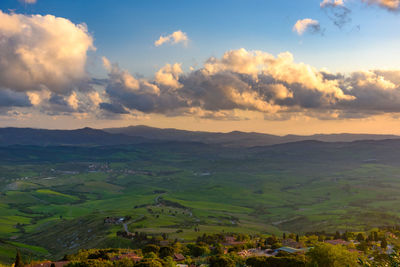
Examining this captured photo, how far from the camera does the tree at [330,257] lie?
93375mm

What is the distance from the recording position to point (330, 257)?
94062mm

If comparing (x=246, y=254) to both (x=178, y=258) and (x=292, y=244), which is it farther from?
(x=292, y=244)

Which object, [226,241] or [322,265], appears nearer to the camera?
[322,265]

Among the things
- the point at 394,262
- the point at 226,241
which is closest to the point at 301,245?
the point at 226,241

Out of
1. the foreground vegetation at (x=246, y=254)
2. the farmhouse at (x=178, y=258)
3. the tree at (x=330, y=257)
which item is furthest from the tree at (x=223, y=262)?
the tree at (x=330, y=257)

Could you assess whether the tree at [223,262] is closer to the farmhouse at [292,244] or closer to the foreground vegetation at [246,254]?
the foreground vegetation at [246,254]

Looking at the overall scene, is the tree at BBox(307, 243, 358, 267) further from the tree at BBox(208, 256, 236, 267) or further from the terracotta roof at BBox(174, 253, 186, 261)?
the terracotta roof at BBox(174, 253, 186, 261)

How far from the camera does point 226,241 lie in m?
176

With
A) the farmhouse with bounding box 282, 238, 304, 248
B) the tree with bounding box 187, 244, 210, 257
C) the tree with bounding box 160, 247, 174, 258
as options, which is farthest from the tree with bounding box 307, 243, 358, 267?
the tree with bounding box 160, 247, 174, 258

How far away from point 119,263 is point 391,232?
149m

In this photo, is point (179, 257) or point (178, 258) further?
point (179, 257)

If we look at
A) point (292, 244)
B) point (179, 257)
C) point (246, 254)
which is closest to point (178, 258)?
point (179, 257)

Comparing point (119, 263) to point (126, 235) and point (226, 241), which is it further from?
point (126, 235)

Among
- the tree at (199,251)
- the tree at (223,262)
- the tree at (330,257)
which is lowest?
the tree at (199,251)
